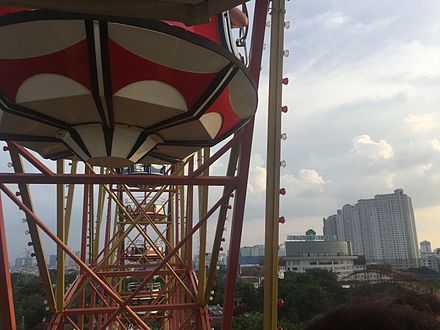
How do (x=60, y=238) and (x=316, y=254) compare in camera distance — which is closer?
(x=60, y=238)

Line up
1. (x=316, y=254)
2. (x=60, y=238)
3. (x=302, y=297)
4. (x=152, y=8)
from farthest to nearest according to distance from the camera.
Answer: (x=316, y=254), (x=302, y=297), (x=60, y=238), (x=152, y=8)

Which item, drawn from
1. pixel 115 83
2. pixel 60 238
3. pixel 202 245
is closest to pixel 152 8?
pixel 115 83

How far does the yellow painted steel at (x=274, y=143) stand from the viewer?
4.87 m

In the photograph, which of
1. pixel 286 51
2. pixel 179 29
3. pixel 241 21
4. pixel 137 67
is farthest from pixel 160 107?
pixel 286 51

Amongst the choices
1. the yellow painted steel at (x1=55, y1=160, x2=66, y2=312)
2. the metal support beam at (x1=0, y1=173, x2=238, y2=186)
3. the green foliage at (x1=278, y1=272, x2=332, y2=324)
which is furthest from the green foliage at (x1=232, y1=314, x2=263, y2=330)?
the metal support beam at (x1=0, y1=173, x2=238, y2=186)

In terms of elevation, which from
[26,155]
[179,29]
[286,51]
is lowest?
[26,155]

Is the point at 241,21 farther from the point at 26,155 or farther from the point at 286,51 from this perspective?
the point at 26,155

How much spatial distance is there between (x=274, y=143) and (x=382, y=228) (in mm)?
66714

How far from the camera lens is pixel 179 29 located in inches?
129

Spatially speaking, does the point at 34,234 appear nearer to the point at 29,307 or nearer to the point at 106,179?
the point at 106,179

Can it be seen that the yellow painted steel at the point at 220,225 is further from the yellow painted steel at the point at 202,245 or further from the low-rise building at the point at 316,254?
the low-rise building at the point at 316,254

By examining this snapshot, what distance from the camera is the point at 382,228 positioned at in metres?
65.7

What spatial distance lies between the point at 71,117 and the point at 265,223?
8.30 feet

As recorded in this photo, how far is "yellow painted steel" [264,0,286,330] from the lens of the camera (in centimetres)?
487
